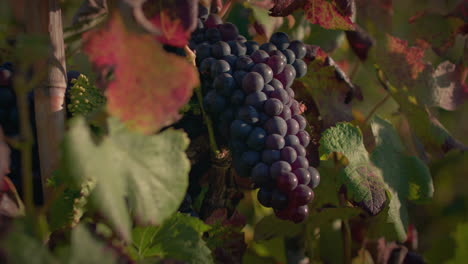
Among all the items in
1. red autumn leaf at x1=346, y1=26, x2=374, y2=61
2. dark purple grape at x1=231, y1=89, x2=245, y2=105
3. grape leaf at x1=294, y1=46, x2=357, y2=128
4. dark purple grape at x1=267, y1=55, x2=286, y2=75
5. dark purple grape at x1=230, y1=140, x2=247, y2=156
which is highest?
dark purple grape at x1=267, y1=55, x2=286, y2=75

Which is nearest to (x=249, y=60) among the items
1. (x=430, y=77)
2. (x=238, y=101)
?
(x=238, y=101)

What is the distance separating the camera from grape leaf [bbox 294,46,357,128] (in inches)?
34.6

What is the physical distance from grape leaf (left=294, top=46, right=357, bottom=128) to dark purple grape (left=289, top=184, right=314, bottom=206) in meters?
0.25

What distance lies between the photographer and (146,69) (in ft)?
1.61

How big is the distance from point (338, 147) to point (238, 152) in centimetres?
16

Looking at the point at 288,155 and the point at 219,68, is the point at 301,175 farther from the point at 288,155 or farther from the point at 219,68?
the point at 219,68

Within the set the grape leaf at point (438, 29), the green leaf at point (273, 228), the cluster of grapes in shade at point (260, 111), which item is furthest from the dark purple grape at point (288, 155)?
the grape leaf at point (438, 29)

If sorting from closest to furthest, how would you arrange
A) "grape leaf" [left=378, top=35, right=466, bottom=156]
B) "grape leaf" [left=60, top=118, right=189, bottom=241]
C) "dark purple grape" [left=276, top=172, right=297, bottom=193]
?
"grape leaf" [left=60, top=118, right=189, bottom=241]
"dark purple grape" [left=276, top=172, right=297, bottom=193]
"grape leaf" [left=378, top=35, right=466, bottom=156]

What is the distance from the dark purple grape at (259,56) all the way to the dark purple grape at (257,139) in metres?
0.12

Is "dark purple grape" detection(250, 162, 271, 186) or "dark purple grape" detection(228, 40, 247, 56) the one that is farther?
"dark purple grape" detection(228, 40, 247, 56)

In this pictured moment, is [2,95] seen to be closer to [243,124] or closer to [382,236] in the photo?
[243,124]

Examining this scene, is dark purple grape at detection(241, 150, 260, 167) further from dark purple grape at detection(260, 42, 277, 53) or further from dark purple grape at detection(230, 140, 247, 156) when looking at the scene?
dark purple grape at detection(260, 42, 277, 53)

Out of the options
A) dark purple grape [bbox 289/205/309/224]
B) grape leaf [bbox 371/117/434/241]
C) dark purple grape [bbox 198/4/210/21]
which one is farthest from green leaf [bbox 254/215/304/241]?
dark purple grape [bbox 198/4/210/21]

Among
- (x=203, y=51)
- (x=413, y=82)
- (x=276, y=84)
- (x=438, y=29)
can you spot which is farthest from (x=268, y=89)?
(x=438, y=29)
